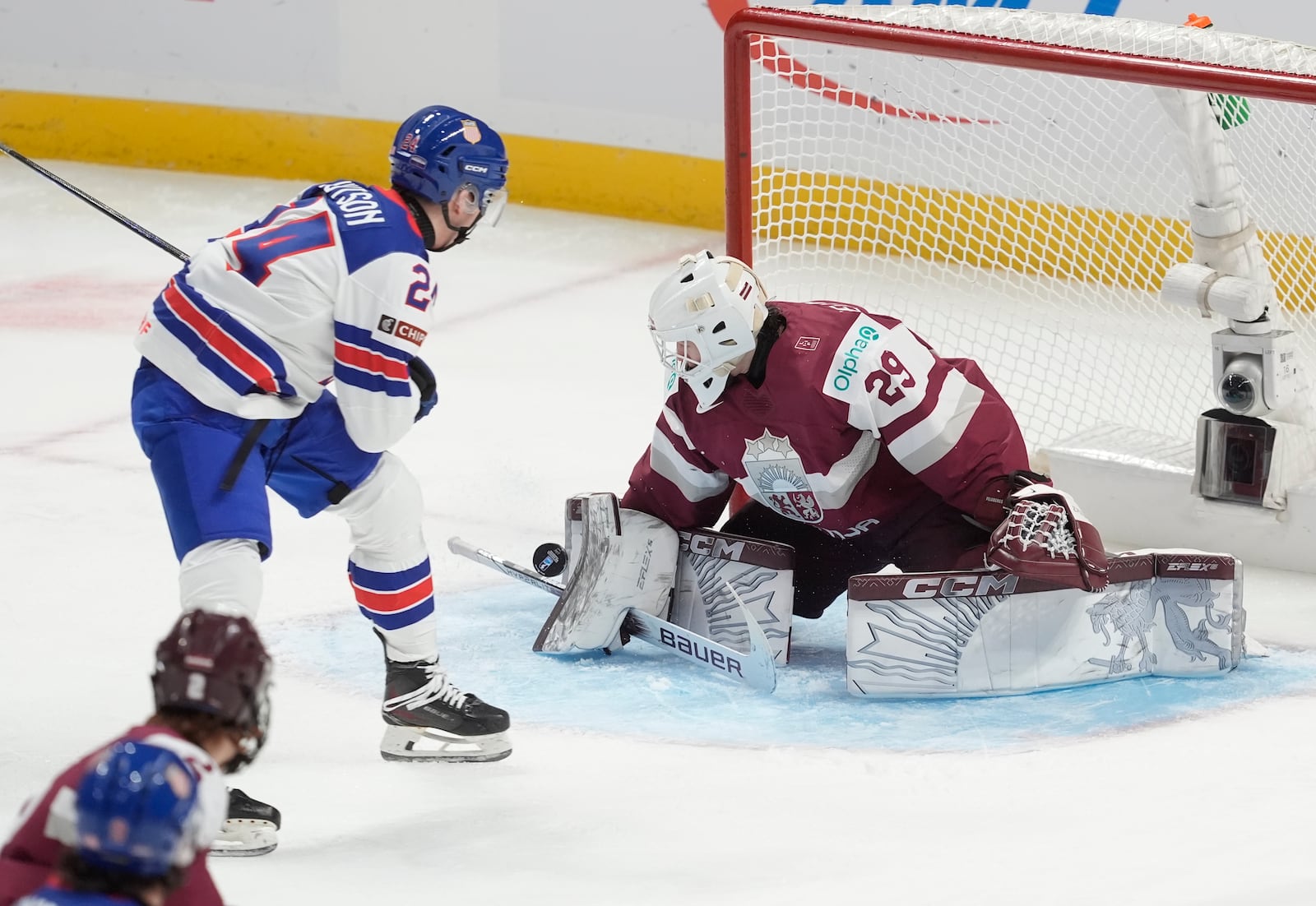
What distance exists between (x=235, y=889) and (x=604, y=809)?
574 millimetres

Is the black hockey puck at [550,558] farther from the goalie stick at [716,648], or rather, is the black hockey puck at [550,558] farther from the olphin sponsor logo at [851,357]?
the olphin sponsor logo at [851,357]

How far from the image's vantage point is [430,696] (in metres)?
2.90

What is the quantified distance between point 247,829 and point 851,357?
1.27m

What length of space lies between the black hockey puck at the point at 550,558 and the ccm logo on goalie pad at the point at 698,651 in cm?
33

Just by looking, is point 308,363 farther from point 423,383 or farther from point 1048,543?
point 1048,543

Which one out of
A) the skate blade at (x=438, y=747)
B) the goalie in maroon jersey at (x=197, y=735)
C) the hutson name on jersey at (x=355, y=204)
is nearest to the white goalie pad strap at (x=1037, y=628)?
the skate blade at (x=438, y=747)

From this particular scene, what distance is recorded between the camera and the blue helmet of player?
271 cm

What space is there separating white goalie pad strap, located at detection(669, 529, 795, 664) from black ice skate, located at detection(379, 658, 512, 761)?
22.0 inches

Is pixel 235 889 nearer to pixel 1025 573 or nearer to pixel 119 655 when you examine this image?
pixel 119 655

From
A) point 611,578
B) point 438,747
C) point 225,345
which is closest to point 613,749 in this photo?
point 438,747

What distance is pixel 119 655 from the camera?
3369 mm

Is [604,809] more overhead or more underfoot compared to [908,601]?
more underfoot

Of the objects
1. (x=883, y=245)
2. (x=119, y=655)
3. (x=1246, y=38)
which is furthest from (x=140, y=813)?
(x=883, y=245)

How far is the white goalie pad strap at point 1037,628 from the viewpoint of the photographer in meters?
3.08
